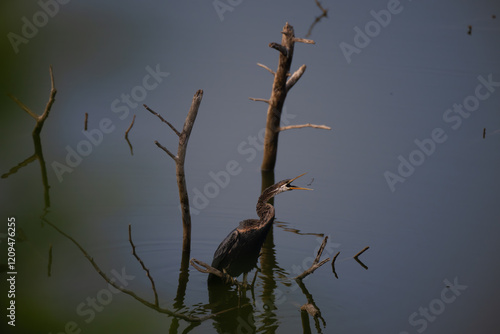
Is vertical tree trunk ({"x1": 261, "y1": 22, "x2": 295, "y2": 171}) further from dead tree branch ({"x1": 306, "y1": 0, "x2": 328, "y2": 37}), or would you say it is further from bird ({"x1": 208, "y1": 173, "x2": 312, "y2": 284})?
dead tree branch ({"x1": 306, "y1": 0, "x2": 328, "y2": 37})

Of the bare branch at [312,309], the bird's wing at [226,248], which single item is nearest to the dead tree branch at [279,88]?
the bird's wing at [226,248]

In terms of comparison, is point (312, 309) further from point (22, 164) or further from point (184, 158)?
point (22, 164)

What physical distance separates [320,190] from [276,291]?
10.5 ft

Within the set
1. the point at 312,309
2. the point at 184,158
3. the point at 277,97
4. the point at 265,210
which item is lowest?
the point at 312,309

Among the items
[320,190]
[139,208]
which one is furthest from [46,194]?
[320,190]

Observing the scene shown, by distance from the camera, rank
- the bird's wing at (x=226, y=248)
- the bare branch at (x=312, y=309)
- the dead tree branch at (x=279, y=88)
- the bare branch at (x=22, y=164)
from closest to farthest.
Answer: the bare branch at (x=312, y=309) < the bird's wing at (x=226, y=248) < the bare branch at (x=22, y=164) < the dead tree branch at (x=279, y=88)

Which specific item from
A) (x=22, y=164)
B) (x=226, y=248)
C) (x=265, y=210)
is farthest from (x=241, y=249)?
(x=22, y=164)

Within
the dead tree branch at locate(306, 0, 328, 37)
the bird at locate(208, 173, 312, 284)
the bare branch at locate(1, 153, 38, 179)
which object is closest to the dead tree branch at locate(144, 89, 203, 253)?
the bird at locate(208, 173, 312, 284)

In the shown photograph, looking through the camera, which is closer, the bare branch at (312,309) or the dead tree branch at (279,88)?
the bare branch at (312,309)

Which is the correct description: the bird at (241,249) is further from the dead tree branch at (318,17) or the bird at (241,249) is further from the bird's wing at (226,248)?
the dead tree branch at (318,17)

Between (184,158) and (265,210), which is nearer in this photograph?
(265,210)

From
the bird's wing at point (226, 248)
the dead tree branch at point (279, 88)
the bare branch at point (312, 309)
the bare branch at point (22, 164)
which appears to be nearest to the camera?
the bare branch at point (312, 309)

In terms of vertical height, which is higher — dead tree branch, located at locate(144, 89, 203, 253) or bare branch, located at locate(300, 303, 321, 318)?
dead tree branch, located at locate(144, 89, 203, 253)

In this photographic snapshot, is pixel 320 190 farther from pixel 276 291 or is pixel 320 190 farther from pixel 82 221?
pixel 82 221
